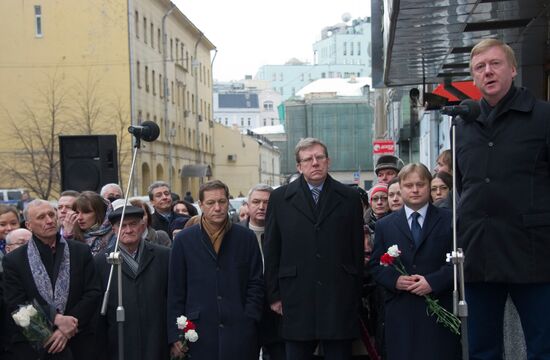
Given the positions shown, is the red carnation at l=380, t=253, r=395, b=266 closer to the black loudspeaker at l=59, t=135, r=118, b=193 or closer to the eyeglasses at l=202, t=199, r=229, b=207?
the eyeglasses at l=202, t=199, r=229, b=207

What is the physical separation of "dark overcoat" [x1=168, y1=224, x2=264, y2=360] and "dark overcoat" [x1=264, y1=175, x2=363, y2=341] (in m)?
0.25

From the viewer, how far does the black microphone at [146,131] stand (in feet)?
22.9

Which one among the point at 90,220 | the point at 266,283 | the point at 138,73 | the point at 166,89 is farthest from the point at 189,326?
the point at 166,89

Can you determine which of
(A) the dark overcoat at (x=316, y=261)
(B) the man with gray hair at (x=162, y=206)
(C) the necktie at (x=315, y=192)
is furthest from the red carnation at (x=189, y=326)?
(B) the man with gray hair at (x=162, y=206)

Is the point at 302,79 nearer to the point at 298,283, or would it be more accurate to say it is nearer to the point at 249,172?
the point at 249,172

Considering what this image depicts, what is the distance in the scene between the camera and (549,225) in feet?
15.6

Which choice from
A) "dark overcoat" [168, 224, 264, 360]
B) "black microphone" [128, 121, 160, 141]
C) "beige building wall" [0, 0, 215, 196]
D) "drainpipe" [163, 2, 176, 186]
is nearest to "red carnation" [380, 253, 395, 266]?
"dark overcoat" [168, 224, 264, 360]

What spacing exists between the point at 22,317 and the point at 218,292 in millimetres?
1513

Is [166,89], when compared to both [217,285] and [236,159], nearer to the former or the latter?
→ [236,159]

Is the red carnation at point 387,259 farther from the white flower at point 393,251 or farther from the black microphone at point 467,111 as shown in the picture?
the black microphone at point 467,111

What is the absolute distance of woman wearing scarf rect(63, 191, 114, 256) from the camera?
814cm

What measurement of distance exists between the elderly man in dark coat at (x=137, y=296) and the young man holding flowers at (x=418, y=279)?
189 cm

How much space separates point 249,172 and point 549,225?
230 feet

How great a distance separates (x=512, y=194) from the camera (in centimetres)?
480
